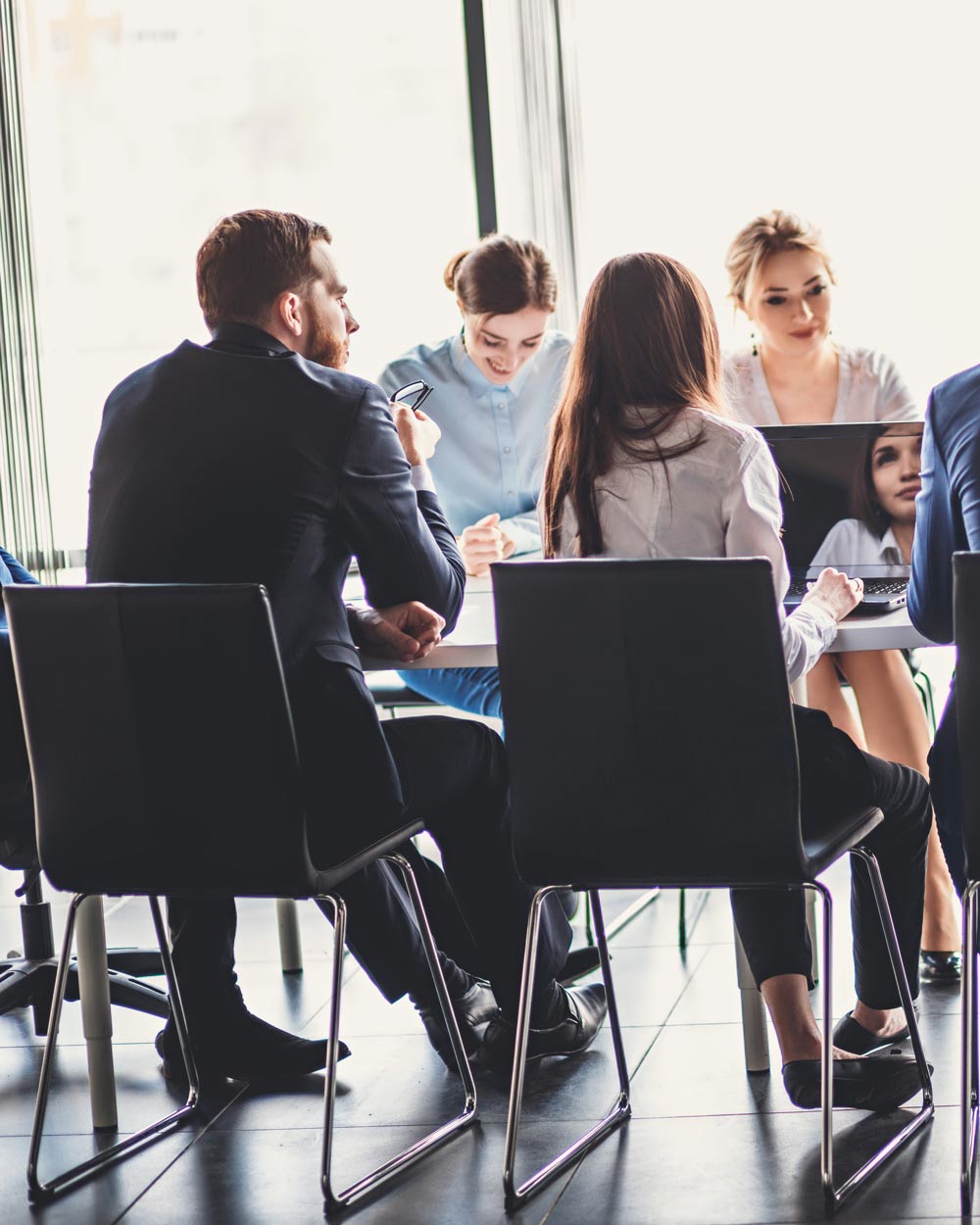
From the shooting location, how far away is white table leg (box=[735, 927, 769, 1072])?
2293mm

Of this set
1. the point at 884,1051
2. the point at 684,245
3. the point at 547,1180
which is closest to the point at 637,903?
the point at 884,1051

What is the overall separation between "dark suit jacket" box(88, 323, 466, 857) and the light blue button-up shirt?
139 centimetres

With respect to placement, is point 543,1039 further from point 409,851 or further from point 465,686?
Answer: point 465,686

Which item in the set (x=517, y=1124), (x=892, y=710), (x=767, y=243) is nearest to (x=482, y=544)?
(x=892, y=710)

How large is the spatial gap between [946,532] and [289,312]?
943 millimetres

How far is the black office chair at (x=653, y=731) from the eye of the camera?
175cm

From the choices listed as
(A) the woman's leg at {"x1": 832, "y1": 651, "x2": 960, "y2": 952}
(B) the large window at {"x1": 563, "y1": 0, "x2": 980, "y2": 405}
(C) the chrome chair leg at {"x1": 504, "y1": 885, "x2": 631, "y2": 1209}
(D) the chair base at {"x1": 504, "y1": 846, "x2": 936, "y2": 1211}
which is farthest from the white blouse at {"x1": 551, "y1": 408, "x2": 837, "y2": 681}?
(B) the large window at {"x1": 563, "y1": 0, "x2": 980, "y2": 405}

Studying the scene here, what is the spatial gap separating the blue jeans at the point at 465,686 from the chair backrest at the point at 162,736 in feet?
3.29

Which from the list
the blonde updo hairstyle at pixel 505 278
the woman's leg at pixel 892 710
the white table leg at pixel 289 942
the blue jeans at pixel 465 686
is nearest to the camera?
the woman's leg at pixel 892 710

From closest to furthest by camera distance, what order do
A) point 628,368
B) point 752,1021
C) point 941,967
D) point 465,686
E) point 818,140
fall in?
1. point 628,368
2. point 752,1021
3. point 941,967
4. point 465,686
5. point 818,140

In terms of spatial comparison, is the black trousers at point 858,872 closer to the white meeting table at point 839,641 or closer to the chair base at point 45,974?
the white meeting table at point 839,641

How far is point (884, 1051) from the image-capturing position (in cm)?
232

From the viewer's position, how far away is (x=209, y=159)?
483 centimetres

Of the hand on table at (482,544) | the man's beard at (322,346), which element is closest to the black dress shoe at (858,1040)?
the hand on table at (482,544)
